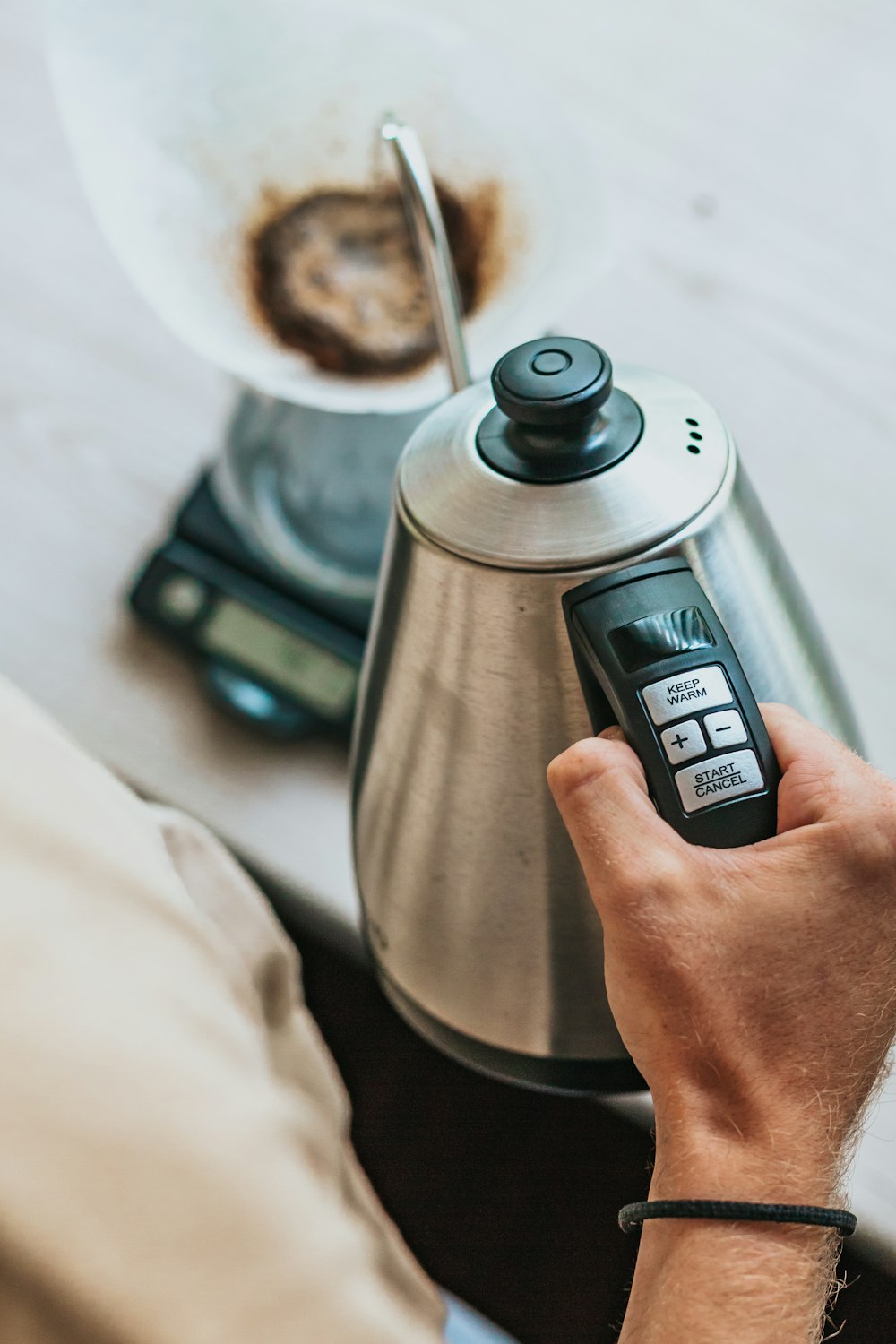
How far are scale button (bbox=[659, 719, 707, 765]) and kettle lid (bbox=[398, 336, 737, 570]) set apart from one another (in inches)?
2.0

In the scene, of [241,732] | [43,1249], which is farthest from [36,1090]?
[241,732]

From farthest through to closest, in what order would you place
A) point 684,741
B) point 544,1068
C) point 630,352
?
point 630,352
point 544,1068
point 684,741

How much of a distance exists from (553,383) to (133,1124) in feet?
0.88

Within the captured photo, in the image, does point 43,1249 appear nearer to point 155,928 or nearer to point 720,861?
point 155,928

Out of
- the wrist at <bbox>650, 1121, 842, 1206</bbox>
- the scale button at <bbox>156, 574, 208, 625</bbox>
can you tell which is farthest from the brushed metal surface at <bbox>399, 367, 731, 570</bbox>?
the scale button at <bbox>156, 574, 208, 625</bbox>

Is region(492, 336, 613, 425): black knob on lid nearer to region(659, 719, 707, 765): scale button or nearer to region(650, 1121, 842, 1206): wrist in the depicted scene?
region(659, 719, 707, 765): scale button

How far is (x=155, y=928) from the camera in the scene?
43 centimetres

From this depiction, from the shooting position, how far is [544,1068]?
16.0 inches

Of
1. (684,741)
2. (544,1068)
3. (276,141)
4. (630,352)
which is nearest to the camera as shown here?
(684,741)

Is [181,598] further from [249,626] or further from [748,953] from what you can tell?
[748,953]

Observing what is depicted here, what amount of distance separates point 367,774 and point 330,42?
1.25ft

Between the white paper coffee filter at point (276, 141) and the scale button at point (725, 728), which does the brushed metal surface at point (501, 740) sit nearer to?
the scale button at point (725, 728)

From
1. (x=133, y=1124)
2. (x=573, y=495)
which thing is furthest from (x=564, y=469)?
(x=133, y=1124)

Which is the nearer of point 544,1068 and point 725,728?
point 725,728
